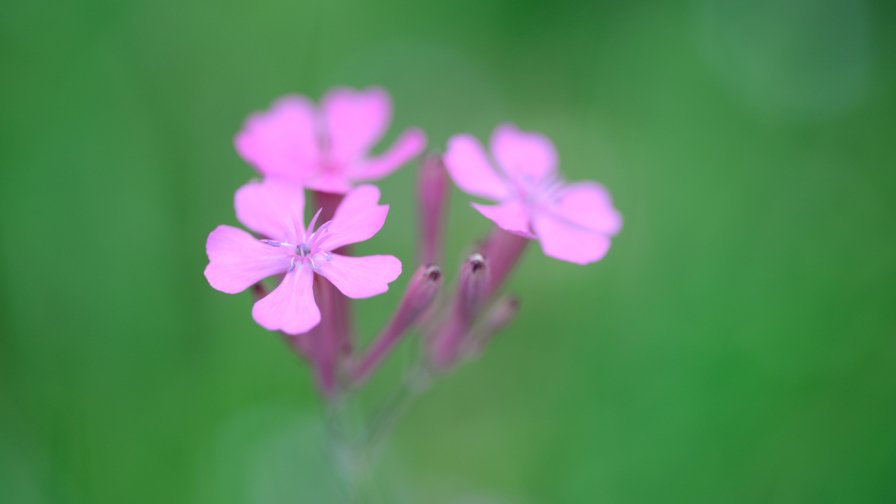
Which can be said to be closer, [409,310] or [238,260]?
[238,260]

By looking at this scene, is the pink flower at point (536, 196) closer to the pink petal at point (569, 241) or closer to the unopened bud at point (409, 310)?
the pink petal at point (569, 241)

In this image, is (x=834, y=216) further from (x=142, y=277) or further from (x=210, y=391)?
(x=142, y=277)

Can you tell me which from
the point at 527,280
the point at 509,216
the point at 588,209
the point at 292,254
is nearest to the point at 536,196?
the point at 588,209

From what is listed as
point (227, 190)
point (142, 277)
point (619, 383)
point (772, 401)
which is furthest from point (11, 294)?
point (772, 401)

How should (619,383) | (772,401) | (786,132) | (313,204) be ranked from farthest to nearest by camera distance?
(786,132) → (619,383) → (772,401) → (313,204)

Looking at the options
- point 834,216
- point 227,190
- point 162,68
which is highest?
point 834,216

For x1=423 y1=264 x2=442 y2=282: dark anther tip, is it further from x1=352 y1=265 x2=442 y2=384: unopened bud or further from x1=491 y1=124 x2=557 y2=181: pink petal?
x1=491 y1=124 x2=557 y2=181: pink petal

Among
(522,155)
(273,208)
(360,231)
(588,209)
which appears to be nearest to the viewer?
(360,231)

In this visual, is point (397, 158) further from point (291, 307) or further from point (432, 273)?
point (291, 307)
